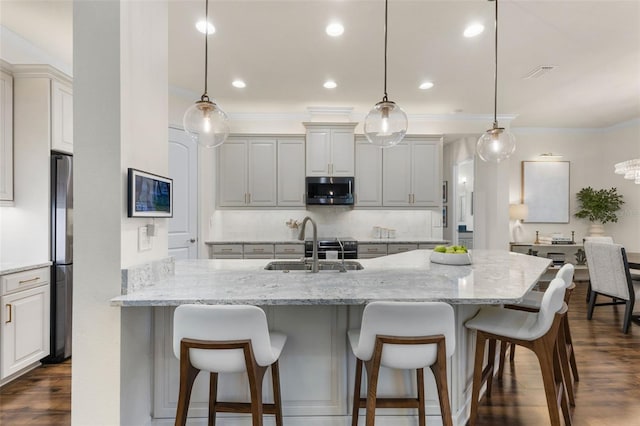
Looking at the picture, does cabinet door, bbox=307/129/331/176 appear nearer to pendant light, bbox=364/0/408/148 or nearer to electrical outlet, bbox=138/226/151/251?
pendant light, bbox=364/0/408/148

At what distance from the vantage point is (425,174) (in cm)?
495

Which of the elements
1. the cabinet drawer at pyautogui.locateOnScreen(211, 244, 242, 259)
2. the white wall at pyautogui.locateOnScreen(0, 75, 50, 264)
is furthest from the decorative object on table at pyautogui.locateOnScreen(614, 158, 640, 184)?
the white wall at pyautogui.locateOnScreen(0, 75, 50, 264)

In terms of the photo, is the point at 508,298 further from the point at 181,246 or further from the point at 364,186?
the point at 181,246

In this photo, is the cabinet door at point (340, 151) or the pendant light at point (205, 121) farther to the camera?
the cabinet door at point (340, 151)

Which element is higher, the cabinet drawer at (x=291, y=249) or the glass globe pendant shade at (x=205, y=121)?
the glass globe pendant shade at (x=205, y=121)

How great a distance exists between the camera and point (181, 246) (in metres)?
4.25

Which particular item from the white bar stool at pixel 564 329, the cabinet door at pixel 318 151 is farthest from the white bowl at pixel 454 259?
the cabinet door at pixel 318 151

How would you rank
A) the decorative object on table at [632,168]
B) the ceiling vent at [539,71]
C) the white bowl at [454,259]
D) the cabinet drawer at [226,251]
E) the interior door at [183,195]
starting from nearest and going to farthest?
the white bowl at [454,259]
the ceiling vent at [539,71]
the decorative object on table at [632,168]
the interior door at [183,195]
the cabinet drawer at [226,251]

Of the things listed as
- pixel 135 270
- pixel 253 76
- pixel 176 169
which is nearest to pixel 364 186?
pixel 253 76

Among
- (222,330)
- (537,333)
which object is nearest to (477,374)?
(537,333)

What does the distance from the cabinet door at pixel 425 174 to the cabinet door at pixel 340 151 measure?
1.00 meters

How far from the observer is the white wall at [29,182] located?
108 inches

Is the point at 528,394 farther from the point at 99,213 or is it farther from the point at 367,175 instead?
the point at 367,175

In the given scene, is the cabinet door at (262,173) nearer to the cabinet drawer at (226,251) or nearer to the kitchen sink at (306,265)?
the cabinet drawer at (226,251)
